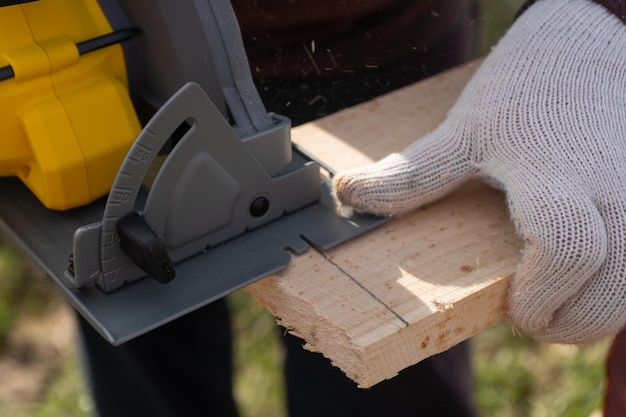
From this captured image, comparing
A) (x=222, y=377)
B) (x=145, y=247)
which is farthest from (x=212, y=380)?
(x=145, y=247)

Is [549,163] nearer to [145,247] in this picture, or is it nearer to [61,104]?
[145,247]

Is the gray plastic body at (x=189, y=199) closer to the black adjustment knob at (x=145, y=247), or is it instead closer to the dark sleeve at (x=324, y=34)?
the black adjustment knob at (x=145, y=247)

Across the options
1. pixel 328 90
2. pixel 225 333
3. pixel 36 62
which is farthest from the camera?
pixel 225 333

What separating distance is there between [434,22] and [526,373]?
1.56 metres

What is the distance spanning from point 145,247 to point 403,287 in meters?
0.36

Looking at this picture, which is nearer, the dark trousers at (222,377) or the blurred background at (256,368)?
the dark trousers at (222,377)

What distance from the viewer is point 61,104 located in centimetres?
117

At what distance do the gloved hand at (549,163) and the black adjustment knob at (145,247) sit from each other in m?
0.31

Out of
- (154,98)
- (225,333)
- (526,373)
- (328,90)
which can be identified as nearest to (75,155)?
(154,98)

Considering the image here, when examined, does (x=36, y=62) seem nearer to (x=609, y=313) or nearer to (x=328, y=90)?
(x=328, y=90)

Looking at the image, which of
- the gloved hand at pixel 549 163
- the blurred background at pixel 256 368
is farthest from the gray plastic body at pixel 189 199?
the blurred background at pixel 256 368

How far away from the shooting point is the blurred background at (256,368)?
8.73 ft

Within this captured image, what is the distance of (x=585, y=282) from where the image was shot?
45.1 inches

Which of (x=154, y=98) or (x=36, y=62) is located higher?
(x=36, y=62)
